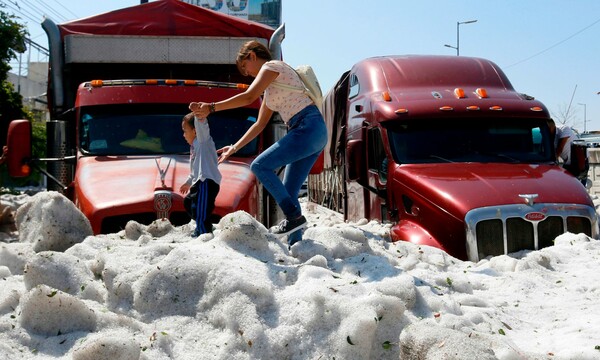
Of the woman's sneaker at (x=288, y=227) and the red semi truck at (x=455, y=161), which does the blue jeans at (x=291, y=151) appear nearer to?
the woman's sneaker at (x=288, y=227)

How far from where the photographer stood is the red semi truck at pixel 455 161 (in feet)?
23.7

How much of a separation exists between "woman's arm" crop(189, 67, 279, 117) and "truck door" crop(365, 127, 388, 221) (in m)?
3.93

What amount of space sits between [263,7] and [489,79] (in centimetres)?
3616

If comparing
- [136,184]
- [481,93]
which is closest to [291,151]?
[136,184]

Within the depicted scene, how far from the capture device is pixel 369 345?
3678 mm

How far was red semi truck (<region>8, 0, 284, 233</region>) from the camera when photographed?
6.55 metres

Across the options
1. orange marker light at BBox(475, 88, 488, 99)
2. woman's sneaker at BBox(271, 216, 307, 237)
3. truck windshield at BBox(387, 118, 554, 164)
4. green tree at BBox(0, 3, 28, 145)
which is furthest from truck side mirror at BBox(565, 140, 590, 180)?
green tree at BBox(0, 3, 28, 145)

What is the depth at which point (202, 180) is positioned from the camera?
5758 millimetres

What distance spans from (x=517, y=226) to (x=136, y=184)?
3741mm

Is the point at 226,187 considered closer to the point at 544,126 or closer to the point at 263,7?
the point at 544,126

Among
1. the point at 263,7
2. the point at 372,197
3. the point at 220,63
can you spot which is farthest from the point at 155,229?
the point at 263,7

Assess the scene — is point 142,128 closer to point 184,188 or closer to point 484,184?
point 184,188

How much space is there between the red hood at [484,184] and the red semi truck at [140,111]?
5.66ft

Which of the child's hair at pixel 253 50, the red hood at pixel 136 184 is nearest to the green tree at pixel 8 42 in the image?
the red hood at pixel 136 184
